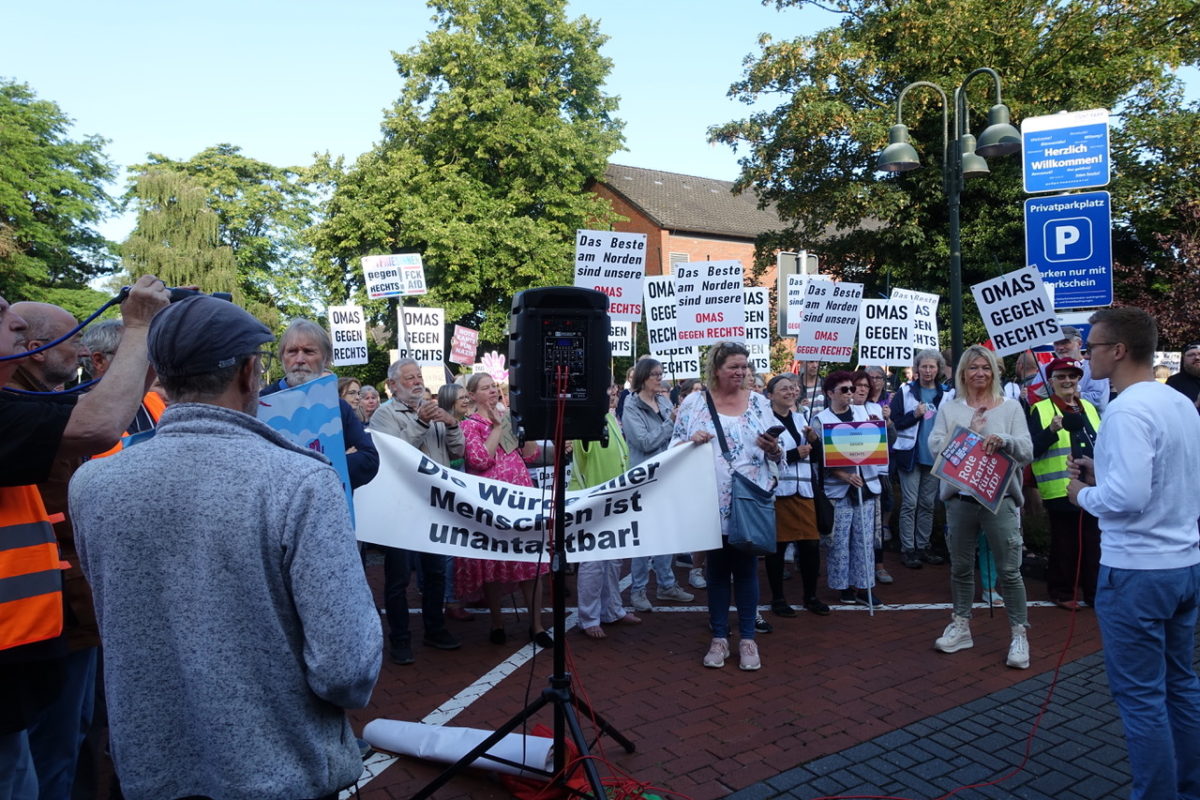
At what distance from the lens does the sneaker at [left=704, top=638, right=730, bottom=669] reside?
5473 millimetres

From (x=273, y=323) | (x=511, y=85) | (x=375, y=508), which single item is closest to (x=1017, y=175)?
(x=511, y=85)

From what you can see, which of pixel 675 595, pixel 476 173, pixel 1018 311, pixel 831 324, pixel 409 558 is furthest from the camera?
pixel 476 173

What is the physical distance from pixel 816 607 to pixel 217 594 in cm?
588

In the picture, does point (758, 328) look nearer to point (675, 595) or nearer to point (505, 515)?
point (675, 595)

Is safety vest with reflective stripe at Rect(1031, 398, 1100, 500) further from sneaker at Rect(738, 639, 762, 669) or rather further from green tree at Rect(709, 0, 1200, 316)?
green tree at Rect(709, 0, 1200, 316)

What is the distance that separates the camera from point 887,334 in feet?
32.3

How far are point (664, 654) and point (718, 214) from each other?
40.4 meters

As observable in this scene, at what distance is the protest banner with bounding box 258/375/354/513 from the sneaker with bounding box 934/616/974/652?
421cm

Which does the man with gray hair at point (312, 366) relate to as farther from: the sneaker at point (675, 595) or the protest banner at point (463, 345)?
the protest banner at point (463, 345)

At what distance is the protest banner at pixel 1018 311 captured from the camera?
20.8 ft

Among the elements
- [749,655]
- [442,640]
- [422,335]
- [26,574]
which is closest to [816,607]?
[749,655]

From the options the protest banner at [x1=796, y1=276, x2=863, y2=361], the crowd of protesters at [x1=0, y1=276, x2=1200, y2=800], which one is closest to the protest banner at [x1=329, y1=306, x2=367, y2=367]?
the crowd of protesters at [x1=0, y1=276, x2=1200, y2=800]

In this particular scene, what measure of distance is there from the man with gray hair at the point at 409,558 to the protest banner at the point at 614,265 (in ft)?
11.0

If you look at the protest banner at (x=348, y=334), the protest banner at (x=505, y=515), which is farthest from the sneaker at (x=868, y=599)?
the protest banner at (x=348, y=334)
